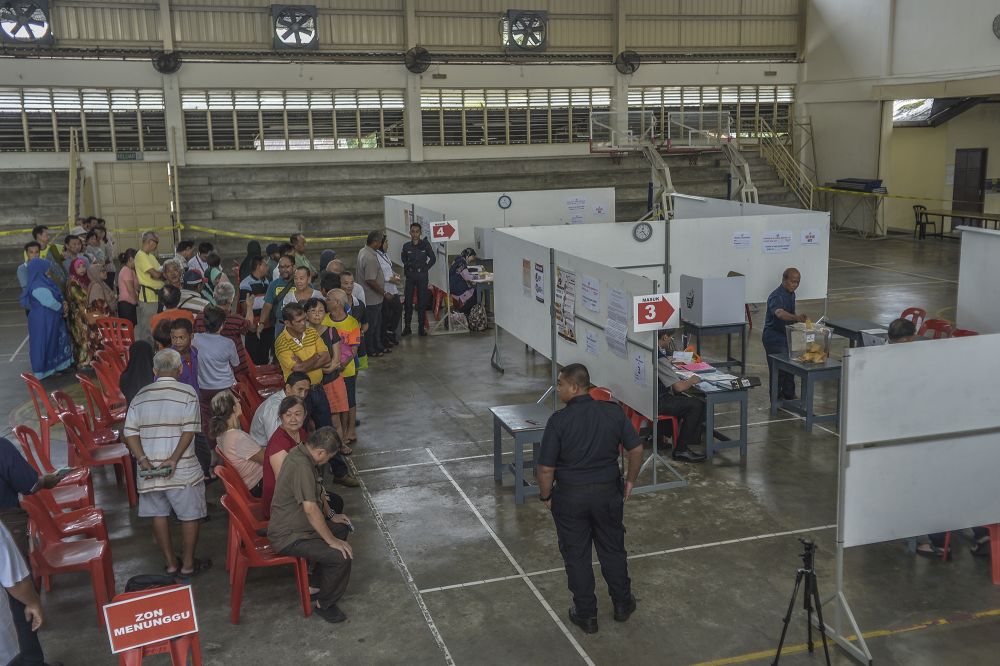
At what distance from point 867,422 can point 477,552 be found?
2.96 m

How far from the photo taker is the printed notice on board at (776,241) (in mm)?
12258

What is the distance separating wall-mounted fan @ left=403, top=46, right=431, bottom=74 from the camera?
83.6 ft

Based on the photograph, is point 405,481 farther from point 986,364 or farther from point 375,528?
point 986,364

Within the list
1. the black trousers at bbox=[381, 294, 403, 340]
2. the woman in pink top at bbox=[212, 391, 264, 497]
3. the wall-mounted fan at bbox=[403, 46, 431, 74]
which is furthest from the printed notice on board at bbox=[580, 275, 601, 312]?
the wall-mounted fan at bbox=[403, 46, 431, 74]

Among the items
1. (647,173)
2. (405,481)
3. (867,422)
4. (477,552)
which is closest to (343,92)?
(647,173)

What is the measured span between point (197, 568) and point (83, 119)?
20.4 metres

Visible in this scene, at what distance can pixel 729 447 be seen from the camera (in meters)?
8.67

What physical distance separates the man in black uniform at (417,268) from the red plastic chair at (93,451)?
6.57 metres

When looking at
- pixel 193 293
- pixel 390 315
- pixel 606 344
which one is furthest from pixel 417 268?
pixel 606 344

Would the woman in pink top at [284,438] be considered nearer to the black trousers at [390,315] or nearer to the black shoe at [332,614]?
the black shoe at [332,614]

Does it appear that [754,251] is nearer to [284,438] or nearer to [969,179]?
[284,438]

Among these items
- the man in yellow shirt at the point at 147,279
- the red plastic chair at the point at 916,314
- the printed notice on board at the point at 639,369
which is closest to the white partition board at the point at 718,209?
the red plastic chair at the point at 916,314

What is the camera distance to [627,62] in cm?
2727

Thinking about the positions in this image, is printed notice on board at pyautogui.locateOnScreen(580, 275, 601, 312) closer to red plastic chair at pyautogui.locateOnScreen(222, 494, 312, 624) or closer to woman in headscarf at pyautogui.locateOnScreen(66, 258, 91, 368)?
red plastic chair at pyautogui.locateOnScreen(222, 494, 312, 624)
